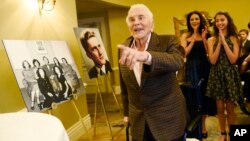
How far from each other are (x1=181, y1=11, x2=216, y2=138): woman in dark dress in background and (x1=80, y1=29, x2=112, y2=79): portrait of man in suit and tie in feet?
3.40

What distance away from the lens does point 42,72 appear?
8.72 ft

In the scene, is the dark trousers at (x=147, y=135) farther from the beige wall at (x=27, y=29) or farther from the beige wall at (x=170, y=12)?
the beige wall at (x=170, y=12)

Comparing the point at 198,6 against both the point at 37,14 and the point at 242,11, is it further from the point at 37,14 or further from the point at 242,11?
the point at 37,14

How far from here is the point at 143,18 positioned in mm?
1752

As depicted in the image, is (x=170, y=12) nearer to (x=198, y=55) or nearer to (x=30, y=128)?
(x=198, y=55)

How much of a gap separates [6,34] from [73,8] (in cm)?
179

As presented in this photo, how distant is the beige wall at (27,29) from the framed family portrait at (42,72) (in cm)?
33

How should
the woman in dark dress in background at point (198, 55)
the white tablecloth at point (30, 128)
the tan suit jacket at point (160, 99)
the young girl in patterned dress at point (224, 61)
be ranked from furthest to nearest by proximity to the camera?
the woman in dark dress in background at point (198, 55), the young girl in patterned dress at point (224, 61), the tan suit jacket at point (160, 99), the white tablecloth at point (30, 128)

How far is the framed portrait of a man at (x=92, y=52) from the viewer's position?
367cm

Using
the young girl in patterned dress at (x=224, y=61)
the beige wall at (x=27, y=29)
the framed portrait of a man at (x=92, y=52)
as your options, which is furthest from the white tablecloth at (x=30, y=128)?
the framed portrait of a man at (x=92, y=52)

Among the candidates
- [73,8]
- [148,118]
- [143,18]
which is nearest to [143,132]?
[148,118]

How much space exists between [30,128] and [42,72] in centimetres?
161

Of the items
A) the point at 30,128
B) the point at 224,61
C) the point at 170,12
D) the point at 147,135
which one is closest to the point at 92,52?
the point at 224,61

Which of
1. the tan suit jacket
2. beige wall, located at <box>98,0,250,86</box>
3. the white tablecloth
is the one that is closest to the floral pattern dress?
the tan suit jacket
